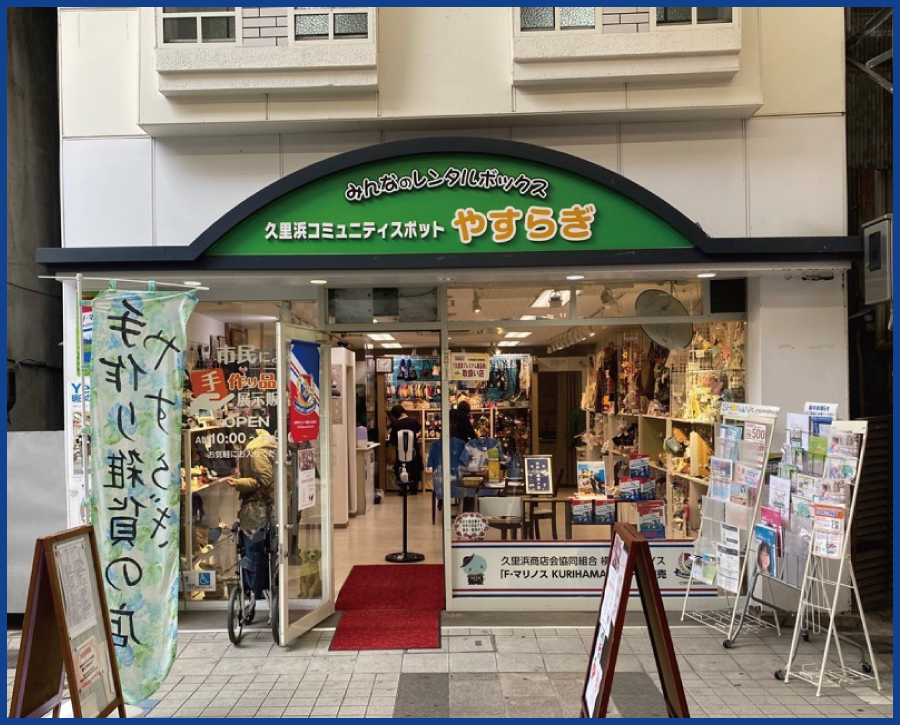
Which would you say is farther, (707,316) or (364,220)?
(707,316)

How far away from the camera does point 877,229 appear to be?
18.7 feet

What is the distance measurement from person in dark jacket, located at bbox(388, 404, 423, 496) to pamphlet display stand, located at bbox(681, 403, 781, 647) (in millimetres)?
3558

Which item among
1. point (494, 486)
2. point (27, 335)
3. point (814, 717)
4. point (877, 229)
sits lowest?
point (814, 717)

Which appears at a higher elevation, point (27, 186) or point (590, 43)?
point (590, 43)

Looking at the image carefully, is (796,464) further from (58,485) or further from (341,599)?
(58,485)

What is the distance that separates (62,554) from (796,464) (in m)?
5.06

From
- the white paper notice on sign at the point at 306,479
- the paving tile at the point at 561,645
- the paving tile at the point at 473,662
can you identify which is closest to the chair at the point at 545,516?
the paving tile at the point at 561,645

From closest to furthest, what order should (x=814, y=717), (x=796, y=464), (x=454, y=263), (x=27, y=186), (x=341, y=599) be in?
(x=814, y=717)
(x=796, y=464)
(x=454, y=263)
(x=341, y=599)
(x=27, y=186)

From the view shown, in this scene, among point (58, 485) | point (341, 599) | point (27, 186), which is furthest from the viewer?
point (27, 186)

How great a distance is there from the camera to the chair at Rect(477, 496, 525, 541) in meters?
6.73

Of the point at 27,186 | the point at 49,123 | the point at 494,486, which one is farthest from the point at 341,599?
the point at 49,123

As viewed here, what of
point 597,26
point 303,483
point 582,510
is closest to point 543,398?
point 582,510

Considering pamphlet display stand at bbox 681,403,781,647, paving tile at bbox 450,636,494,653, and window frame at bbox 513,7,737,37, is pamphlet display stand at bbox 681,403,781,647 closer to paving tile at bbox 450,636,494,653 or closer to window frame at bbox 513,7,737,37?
paving tile at bbox 450,636,494,653

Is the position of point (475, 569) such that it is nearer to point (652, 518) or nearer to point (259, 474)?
point (652, 518)
